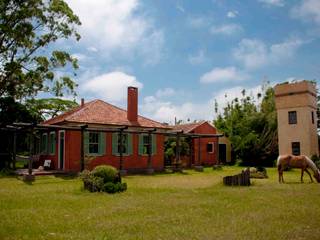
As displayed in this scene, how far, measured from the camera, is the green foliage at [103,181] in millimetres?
14258

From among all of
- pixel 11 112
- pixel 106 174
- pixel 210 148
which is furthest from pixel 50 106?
pixel 106 174

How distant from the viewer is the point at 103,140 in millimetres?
24750

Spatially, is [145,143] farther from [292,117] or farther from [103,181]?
[103,181]

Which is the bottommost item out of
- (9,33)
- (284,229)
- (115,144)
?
(284,229)

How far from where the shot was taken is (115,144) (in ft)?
83.5

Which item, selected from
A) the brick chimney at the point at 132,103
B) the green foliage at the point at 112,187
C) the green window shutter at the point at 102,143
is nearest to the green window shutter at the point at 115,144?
the green window shutter at the point at 102,143

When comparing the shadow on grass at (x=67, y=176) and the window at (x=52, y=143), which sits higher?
the window at (x=52, y=143)

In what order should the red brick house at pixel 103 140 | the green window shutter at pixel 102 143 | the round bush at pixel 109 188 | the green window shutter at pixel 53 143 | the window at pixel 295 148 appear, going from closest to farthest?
the round bush at pixel 109 188, the red brick house at pixel 103 140, the green window shutter at pixel 53 143, the green window shutter at pixel 102 143, the window at pixel 295 148

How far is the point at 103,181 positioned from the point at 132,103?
41.5ft

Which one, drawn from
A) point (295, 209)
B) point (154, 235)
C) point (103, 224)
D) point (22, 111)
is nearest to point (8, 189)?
point (103, 224)

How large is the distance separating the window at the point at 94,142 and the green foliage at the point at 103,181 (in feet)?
30.6

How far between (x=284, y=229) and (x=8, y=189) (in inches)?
457

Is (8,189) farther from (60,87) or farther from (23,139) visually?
(23,139)

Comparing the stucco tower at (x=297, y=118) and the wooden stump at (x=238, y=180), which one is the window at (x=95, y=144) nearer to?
the wooden stump at (x=238, y=180)
